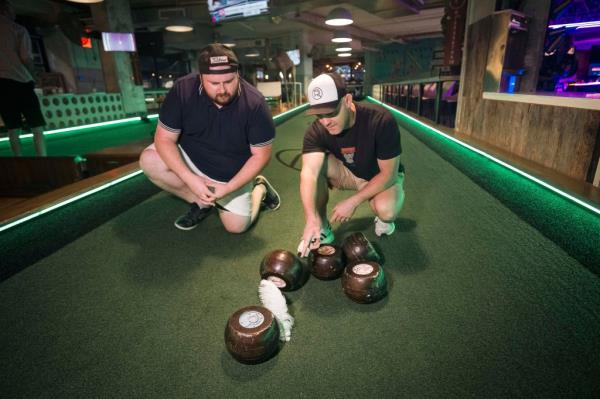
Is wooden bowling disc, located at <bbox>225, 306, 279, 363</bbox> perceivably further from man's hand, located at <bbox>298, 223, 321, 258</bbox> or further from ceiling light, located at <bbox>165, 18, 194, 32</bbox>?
ceiling light, located at <bbox>165, 18, 194, 32</bbox>

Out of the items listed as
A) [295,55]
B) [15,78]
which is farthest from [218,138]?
[295,55]

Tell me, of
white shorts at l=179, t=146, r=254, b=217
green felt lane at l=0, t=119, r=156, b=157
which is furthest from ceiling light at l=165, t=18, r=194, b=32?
white shorts at l=179, t=146, r=254, b=217

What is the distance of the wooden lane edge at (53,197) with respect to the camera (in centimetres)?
201

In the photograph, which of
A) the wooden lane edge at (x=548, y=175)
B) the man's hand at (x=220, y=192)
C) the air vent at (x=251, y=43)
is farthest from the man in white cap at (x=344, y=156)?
the air vent at (x=251, y=43)

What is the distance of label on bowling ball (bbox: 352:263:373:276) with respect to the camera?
1382 millimetres

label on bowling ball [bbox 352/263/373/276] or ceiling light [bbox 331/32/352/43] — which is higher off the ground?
ceiling light [bbox 331/32/352/43]

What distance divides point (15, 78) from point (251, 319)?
3.69m

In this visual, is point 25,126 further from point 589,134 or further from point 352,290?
point 589,134

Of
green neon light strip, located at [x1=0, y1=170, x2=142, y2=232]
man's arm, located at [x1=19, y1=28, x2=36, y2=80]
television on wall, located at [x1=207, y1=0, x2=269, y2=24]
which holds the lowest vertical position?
green neon light strip, located at [x1=0, y1=170, x2=142, y2=232]

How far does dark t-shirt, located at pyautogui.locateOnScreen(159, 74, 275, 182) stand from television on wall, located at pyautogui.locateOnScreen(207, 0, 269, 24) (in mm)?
5962

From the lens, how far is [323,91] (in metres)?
1.49

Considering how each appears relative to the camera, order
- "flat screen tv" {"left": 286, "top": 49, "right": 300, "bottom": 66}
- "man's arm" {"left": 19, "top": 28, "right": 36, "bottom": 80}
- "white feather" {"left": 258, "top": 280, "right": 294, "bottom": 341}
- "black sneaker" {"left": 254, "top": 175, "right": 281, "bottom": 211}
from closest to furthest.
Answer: "white feather" {"left": 258, "top": 280, "right": 294, "bottom": 341}, "black sneaker" {"left": 254, "top": 175, "right": 281, "bottom": 211}, "man's arm" {"left": 19, "top": 28, "right": 36, "bottom": 80}, "flat screen tv" {"left": 286, "top": 49, "right": 300, "bottom": 66}

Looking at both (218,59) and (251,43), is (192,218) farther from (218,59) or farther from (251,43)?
(251,43)

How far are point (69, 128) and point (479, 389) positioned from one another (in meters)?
8.37
